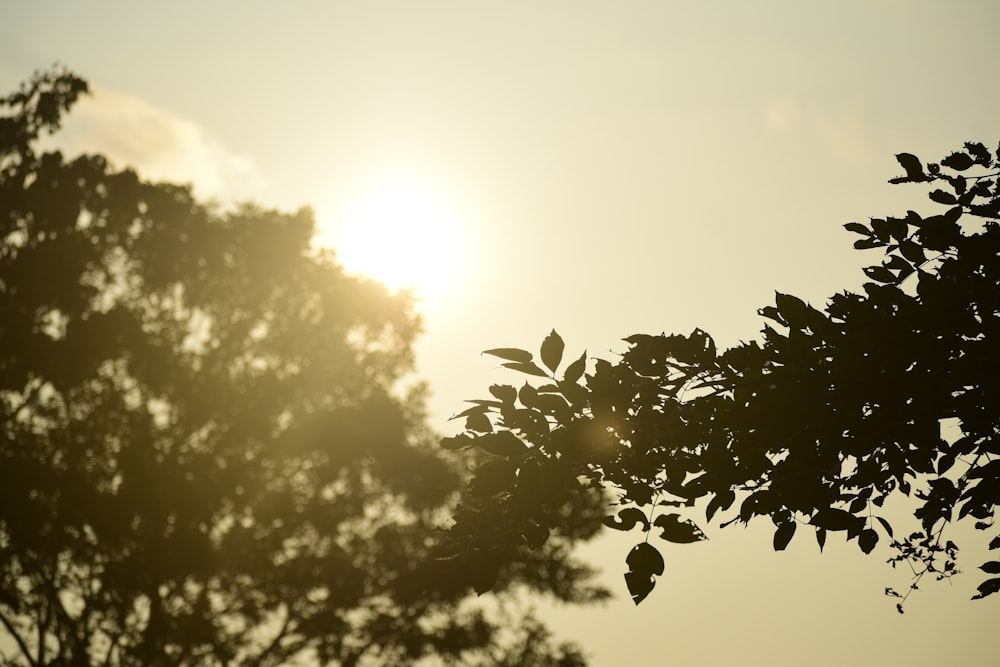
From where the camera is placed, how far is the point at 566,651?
1008 inches

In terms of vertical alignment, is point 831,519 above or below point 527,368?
below

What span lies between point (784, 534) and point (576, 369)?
5.07ft

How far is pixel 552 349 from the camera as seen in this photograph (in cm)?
494

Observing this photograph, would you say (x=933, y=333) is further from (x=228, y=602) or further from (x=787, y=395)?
(x=228, y=602)

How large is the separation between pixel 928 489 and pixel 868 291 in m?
1.49

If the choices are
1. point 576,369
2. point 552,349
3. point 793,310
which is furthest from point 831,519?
point 552,349

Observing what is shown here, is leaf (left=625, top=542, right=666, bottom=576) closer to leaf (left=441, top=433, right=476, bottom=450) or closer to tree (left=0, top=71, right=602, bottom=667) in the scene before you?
leaf (left=441, top=433, right=476, bottom=450)

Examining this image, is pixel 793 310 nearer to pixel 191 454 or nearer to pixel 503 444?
pixel 503 444

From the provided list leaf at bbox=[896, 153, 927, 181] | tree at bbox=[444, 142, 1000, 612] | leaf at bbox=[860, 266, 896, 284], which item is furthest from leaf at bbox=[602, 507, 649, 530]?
leaf at bbox=[896, 153, 927, 181]

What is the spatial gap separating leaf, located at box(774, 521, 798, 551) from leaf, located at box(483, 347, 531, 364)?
69.5 inches

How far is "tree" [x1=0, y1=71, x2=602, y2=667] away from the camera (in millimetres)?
23594

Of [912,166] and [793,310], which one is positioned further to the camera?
[912,166]

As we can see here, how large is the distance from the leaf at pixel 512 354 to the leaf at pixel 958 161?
10.6 ft

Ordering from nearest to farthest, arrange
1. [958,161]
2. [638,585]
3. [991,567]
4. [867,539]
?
1. [638,585]
2. [867,539]
3. [991,567]
4. [958,161]
